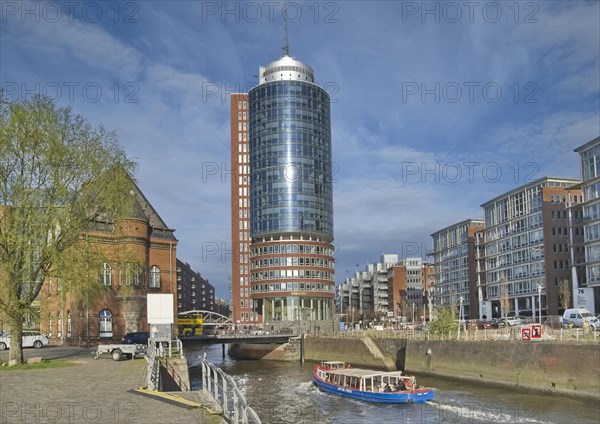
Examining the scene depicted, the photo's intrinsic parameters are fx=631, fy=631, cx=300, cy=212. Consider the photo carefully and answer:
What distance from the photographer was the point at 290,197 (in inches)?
6038

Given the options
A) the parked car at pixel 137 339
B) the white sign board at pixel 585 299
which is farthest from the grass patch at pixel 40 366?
the white sign board at pixel 585 299

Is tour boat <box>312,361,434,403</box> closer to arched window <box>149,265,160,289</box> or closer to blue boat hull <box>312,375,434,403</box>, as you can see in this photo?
blue boat hull <box>312,375,434,403</box>

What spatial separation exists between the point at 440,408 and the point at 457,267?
412ft

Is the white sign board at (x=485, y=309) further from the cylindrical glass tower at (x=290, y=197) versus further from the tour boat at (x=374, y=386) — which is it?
the tour boat at (x=374, y=386)

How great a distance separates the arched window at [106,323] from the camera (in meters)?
76.6

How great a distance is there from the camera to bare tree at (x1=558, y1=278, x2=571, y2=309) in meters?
102

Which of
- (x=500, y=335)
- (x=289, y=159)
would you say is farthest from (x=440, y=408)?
(x=289, y=159)

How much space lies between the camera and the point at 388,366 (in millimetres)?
76750

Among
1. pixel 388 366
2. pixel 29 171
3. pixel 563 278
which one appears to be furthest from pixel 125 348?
pixel 563 278

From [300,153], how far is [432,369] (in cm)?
9313

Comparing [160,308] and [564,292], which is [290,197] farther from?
[160,308]

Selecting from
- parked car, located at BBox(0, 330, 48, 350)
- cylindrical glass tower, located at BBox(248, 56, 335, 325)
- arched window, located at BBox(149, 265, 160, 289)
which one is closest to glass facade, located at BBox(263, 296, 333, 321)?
cylindrical glass tower, located at BBox(248, 56, 335, 325)

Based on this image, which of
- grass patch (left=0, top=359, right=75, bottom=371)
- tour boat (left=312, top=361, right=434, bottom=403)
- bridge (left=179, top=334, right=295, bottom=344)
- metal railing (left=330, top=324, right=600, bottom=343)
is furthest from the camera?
bridge (left=179, top=334, right=295, bottom=344)

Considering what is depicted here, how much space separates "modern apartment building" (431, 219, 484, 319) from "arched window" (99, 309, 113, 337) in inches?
3506
